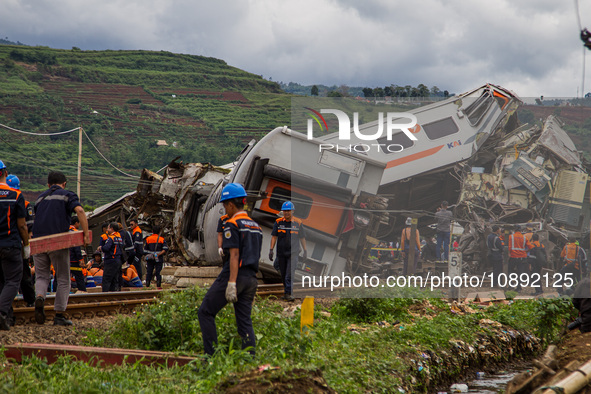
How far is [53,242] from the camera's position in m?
7.56

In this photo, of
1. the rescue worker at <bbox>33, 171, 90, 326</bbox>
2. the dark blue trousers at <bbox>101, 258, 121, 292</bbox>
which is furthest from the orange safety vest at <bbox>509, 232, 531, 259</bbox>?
the dark blue trousers at <bbox>101, 258, 121, 292</bbox>

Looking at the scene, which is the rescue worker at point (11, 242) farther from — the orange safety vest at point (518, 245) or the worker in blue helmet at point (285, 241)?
the orange safety vest at point (518, 245)

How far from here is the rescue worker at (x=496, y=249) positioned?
24.5 ft

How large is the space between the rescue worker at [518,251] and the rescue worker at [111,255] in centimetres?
768

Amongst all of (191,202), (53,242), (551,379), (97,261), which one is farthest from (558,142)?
(97,261)

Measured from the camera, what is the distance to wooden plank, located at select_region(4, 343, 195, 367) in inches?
213

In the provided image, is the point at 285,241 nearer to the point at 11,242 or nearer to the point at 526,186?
the point at 526,186

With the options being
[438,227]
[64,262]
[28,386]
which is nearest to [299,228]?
[438,227]

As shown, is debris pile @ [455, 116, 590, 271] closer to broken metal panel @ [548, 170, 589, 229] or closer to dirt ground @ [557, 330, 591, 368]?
broken metal panel @ [548, 170, 589, 229]

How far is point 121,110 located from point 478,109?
80.0 m

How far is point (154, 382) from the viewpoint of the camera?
4.73 metres

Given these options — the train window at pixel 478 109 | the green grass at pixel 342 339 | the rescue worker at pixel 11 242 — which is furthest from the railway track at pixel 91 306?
the train window at pixel 478 109

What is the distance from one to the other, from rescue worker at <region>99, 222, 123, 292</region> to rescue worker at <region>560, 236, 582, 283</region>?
27.0ft

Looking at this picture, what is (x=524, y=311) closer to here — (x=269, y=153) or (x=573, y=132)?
(x=573, y=132)
